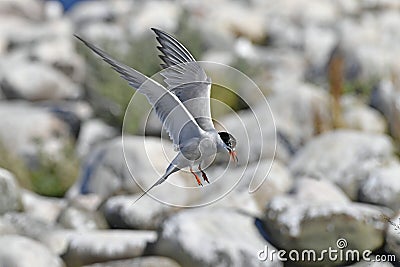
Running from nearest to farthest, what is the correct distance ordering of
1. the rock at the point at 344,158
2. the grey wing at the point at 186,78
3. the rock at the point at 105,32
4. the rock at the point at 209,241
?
the grey wing at the point at 186,78 → the rock at the point at 209,241 → the rock at the point at 344,158 → the rock at the point at 105,32

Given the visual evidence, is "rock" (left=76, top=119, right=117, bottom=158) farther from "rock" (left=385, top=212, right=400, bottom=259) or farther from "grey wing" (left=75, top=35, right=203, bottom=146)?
"grey wing" (left=75, top=35, right=203, bottom=146)

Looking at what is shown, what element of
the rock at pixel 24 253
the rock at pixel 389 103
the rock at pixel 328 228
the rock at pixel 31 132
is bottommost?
the rock at pixel 31 132

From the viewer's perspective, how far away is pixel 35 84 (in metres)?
20.3

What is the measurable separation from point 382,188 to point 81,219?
11.7 ft

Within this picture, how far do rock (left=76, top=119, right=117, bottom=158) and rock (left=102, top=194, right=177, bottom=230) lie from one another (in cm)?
484

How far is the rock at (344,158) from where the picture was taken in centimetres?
1195

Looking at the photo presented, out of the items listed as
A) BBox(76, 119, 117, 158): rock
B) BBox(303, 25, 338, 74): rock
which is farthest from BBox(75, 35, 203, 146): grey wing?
BBox(303, 25, 338, 74): rock

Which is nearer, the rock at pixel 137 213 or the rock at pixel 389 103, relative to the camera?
the rock at pixel 137 213

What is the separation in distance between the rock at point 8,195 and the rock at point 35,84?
28.8ft

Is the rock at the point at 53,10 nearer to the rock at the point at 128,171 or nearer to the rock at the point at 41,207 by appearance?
the rock at the point at 128,171

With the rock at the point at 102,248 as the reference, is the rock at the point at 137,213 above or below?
below

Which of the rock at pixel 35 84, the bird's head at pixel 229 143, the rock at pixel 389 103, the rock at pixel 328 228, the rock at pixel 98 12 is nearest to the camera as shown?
the bird's head at pixel 229 143

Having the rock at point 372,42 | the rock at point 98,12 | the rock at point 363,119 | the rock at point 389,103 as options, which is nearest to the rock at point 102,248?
the rock at point 363,119

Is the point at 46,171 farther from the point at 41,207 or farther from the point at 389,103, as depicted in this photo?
the point at 389,103
